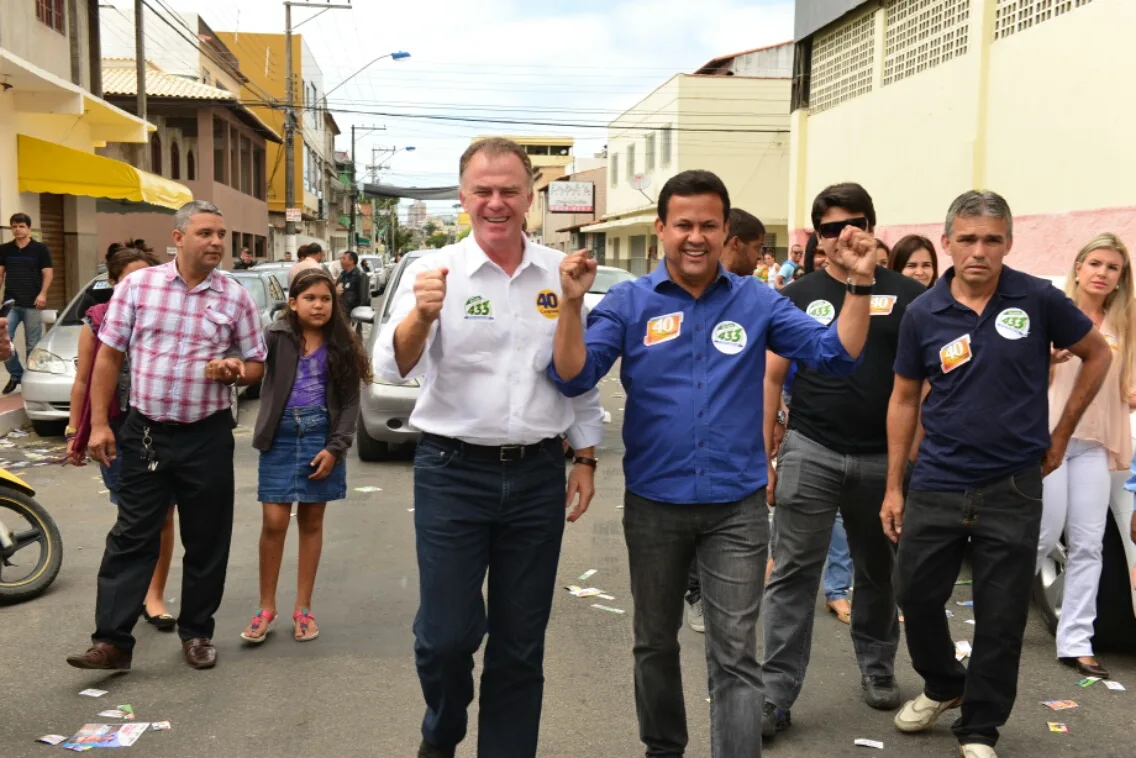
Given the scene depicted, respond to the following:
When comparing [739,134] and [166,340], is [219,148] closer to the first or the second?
[739,134]

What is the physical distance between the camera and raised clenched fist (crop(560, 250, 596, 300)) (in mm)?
3361

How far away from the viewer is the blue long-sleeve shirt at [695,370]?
12.0 feet

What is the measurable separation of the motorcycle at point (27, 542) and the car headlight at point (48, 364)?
5549mm

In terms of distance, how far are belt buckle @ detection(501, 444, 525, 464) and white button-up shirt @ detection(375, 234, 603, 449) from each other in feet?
0.07

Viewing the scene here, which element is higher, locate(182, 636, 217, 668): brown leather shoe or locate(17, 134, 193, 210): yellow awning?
locate(17, 134, 193, 210): yellow awning

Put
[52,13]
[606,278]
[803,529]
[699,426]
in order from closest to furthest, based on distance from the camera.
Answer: [699,426] < [803,529] < [606,278] < [52,13]

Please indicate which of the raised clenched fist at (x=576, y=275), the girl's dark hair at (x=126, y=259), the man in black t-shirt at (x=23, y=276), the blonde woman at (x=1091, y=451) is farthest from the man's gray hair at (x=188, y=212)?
the man in black t-shirt at (x=23, y=276)

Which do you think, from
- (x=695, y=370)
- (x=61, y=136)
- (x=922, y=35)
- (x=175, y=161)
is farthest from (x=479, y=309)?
(x=175, y=161)

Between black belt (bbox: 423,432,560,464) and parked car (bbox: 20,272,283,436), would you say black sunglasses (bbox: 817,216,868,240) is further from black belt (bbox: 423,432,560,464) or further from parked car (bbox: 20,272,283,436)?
parked car (bbox: 20,272,283,436)

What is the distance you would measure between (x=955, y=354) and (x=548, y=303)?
1551 mm

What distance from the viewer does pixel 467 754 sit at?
4.32 metres

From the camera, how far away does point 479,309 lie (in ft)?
12.0

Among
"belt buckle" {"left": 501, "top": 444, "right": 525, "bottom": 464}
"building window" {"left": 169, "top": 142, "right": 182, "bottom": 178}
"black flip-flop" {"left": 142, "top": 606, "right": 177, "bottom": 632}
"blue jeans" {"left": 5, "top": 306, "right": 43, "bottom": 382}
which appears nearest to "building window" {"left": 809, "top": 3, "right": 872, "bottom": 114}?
"blue jeans" {"left": 5, "top": 306, "right": 43, "bottom": 382}

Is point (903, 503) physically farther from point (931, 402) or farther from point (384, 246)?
point (384, 246)
